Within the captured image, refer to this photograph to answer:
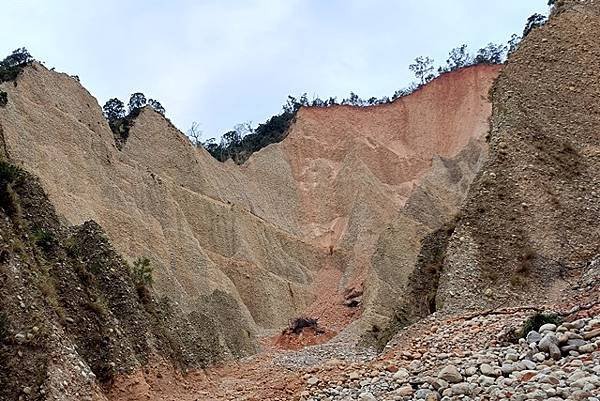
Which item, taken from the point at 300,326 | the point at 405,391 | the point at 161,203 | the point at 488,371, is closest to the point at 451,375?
the point at 488,371

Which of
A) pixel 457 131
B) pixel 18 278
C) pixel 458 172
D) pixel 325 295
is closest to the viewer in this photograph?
pixel 18 278

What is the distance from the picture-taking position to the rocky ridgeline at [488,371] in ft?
26.9

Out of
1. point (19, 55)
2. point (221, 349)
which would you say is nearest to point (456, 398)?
point (221, 349)

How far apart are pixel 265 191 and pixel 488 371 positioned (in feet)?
175

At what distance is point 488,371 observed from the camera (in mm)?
9312

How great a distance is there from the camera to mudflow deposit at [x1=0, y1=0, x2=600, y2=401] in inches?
493

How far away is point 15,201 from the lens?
1786 cm

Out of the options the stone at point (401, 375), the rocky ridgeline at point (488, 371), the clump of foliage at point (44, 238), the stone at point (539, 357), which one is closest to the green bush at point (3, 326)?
the clump of foliage at point (44, 238)

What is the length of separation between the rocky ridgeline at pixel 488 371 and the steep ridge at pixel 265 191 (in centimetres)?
2073

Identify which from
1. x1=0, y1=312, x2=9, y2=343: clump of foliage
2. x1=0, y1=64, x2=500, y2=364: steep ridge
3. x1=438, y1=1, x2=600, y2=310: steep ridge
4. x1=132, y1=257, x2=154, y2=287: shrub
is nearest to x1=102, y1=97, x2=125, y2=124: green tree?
x1=0, y1=64, x2=500, y2=364: steep ridge

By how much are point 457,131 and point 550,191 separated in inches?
1825

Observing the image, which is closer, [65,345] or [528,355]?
[528,355]

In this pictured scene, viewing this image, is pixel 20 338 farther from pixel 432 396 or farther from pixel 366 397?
pixel 432 396

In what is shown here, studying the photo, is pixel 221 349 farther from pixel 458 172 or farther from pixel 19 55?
pixel 19 55
